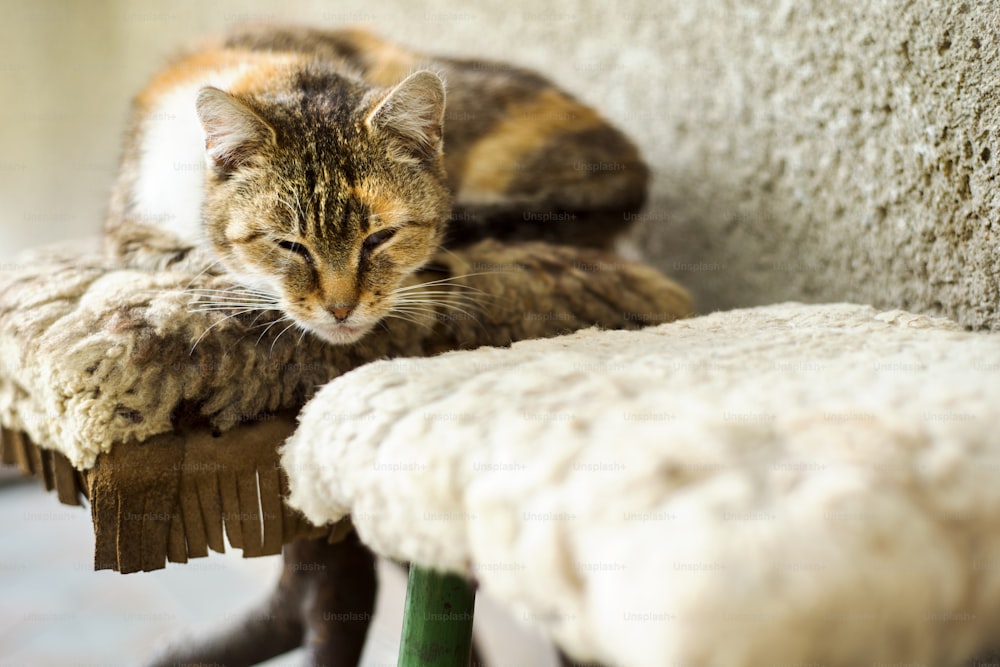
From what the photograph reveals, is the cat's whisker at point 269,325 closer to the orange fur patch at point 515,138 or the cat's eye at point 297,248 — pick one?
the cat's eye at point 297,248

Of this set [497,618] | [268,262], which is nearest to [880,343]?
[268,262]

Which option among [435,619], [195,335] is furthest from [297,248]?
[435,619]

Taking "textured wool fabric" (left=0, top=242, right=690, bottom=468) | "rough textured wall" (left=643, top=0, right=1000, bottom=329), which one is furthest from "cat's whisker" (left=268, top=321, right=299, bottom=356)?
"rough textured wall" (left=643, top=0, right=1000, bottom=329)

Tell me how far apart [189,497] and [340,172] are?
40 cm

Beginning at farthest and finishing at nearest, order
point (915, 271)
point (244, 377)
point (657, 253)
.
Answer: point (657, 253) → point (915, 271) → point (244, 377)

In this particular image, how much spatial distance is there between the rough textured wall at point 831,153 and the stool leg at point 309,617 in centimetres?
80

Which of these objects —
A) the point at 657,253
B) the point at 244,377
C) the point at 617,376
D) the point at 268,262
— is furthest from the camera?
the point at 657,253

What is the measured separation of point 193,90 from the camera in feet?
3.65

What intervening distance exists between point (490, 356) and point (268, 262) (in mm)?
373

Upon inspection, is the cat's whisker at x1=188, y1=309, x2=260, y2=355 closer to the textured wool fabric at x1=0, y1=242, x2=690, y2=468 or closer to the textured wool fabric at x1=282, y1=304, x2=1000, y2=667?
the textured wool fabric at x1=0, y1=242, x2=690, y2=468

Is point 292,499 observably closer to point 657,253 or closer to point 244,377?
point 244,377

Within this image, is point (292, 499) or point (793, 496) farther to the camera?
point (292, 499)

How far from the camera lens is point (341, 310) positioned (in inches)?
33.0

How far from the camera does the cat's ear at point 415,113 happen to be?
91 centimetres
